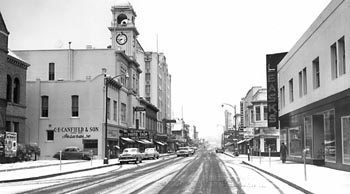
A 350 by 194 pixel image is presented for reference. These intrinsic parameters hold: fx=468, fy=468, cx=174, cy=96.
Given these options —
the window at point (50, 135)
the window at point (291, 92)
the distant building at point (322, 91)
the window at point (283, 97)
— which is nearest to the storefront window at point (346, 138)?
the distant building at point (322, 91)

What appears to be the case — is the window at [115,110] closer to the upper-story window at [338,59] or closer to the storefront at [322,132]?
the storefront at [322,132]

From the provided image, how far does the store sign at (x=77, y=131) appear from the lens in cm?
5503

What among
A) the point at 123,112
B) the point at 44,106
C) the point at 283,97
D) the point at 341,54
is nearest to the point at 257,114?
the point at 123,112

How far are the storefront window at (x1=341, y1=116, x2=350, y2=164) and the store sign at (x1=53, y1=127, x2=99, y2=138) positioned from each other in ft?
114

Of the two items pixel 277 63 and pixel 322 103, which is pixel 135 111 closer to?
pixel 277 63

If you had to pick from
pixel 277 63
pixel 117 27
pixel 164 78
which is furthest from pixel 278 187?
pixel 164 78

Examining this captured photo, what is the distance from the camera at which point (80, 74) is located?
2680 inches

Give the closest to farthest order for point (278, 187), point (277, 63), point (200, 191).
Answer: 1. point (200, 191)
2. point (278, 187)
3. point (277, 63)

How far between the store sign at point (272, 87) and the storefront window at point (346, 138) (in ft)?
85.3

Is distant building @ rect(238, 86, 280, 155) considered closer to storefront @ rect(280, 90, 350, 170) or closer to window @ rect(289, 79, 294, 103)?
storefront @ rect(280, 90, 350, 170)

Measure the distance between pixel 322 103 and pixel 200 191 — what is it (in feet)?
51.5

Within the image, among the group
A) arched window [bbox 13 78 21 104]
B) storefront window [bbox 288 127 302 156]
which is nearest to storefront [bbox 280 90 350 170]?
storefront window [bbox 288 127 302 156]

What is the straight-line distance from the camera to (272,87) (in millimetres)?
51938

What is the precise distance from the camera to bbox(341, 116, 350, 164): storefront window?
24641 mm
